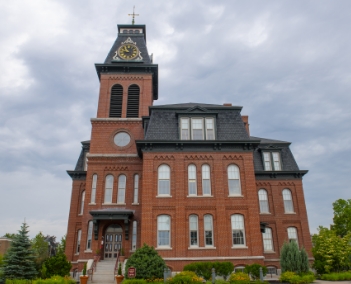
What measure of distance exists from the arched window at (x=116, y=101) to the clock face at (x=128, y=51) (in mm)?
3742

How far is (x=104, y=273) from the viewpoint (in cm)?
2180

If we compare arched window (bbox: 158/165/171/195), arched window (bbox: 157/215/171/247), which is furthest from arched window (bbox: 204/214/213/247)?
arched window (bbox: 158/165/171/195)

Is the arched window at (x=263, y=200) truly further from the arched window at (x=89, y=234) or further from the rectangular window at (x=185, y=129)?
the arched window at (x=89, y=234)

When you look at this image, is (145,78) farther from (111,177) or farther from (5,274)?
(5,274)

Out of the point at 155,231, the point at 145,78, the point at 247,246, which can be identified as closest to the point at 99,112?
the point at 145,78

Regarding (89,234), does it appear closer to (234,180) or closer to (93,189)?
(93,189)

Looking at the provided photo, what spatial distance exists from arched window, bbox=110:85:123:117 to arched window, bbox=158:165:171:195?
→ 29.2 feet

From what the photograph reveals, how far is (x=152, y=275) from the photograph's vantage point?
17.9 metres

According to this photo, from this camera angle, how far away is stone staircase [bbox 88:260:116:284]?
20.7 meters

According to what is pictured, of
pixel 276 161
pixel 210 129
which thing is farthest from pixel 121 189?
pixel 276 161

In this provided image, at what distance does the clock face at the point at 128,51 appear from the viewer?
107ft

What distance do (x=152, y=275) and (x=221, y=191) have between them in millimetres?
8541

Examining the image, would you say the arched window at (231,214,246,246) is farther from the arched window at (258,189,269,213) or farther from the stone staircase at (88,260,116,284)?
the stone staircase at (88,260,116,284)

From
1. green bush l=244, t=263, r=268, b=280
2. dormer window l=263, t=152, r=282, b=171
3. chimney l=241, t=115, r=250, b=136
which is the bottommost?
green bush l=244, t=263, r=268, b=280
